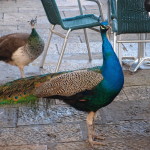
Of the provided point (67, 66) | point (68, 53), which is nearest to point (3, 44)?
point (67, 66)

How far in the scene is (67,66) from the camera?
5863 millimetres

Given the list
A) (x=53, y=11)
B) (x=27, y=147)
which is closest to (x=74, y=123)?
(x=27, y=147)

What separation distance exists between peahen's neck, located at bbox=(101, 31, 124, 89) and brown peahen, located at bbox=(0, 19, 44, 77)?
1607 millimetres

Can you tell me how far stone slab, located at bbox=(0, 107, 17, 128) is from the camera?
165 inches

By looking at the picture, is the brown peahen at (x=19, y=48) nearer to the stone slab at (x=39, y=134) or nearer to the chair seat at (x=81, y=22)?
the chair seat at (x=81, y=22)

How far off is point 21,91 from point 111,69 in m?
0.81

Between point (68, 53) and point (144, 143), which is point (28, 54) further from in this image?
point (144, 143)

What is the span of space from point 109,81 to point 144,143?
2.21ft

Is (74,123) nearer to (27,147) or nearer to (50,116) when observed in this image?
(50,116)

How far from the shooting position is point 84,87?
11.8ft

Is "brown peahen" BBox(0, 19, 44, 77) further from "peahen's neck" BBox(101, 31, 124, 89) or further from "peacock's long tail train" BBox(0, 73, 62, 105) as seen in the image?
"peahen's neck" BBox(101, 31, 124, 89)

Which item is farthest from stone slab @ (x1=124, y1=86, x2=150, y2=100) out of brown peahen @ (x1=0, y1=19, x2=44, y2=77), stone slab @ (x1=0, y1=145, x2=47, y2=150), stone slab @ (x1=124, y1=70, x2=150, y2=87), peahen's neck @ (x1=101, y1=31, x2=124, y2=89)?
stone slab @ (x1=0, y1=145, x2=47, y2=150)

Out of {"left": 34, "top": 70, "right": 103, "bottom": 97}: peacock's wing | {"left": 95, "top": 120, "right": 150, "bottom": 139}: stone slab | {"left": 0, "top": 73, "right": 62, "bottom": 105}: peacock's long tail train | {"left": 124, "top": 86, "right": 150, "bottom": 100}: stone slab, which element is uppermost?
{"left": 34, "top": 70, "right": 103, "bottom": 97}: peacock's wing

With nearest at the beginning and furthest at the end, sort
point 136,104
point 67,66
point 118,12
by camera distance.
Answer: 1. point 136,104
2. point 118,12
3. point 67,66
